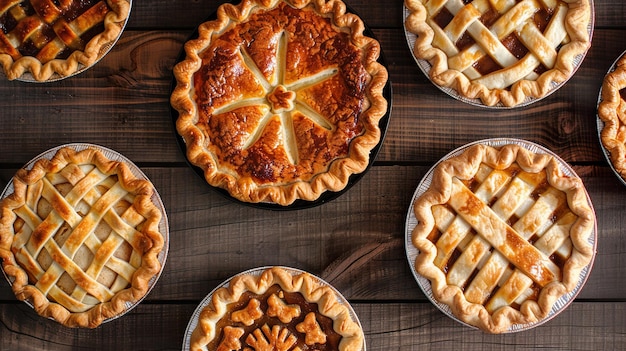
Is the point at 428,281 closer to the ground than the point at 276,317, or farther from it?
farther from it

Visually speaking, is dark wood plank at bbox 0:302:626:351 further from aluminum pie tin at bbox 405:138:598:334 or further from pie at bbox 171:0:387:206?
pie at bbox 171:0:387:206

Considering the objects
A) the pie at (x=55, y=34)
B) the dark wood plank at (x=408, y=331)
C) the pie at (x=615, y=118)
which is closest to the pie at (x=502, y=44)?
the pie at (x=615, y=118)

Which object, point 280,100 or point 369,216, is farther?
point 369,216

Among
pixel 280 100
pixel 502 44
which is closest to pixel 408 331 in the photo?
pixel 280 100

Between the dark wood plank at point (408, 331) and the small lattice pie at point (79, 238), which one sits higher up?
the small lattice pie at point (79, 238)

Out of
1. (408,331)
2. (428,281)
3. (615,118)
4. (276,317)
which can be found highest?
(615,118)

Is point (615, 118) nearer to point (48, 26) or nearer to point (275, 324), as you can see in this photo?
point (275, 324)

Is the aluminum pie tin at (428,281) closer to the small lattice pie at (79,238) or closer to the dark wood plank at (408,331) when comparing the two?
the dark wood plank at (408,331)

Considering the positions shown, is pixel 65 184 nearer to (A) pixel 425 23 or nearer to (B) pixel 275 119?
(B) pixel 275 119
